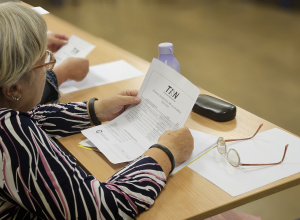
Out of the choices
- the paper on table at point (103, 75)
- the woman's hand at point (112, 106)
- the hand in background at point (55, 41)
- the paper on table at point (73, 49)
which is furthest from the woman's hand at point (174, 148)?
the hand in background at point (55, 41)

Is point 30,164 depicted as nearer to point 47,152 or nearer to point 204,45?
point 47,152

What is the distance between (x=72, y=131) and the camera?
1.46m

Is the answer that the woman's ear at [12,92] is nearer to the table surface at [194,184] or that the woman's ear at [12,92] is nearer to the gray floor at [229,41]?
the table surface at [194,184]

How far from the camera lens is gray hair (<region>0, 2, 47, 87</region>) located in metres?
0.98

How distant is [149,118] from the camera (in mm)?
1371

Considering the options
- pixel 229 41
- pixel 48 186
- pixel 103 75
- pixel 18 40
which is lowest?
pixel 229 41

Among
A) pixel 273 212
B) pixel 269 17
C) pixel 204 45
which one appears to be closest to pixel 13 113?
pixel 273 212

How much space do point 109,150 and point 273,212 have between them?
1296 mm

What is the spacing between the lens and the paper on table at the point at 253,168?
3.76 ft

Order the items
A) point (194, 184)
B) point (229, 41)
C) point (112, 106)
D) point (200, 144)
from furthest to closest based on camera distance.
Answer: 1. point (229, 41)
2. point (112, 106)
3. point (200, 144)
4. point (194, 184)

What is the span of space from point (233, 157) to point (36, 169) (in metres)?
0.53

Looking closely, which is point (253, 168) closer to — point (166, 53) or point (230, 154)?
point (230, 154)

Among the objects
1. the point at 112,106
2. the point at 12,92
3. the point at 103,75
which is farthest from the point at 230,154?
the point at 103,75

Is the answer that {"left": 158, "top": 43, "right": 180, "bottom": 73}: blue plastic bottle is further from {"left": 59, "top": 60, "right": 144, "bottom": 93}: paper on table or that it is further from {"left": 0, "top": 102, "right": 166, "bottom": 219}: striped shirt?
{"left": 0, "top": 102, "right": 166, "bottom": 219}: striped shirt
